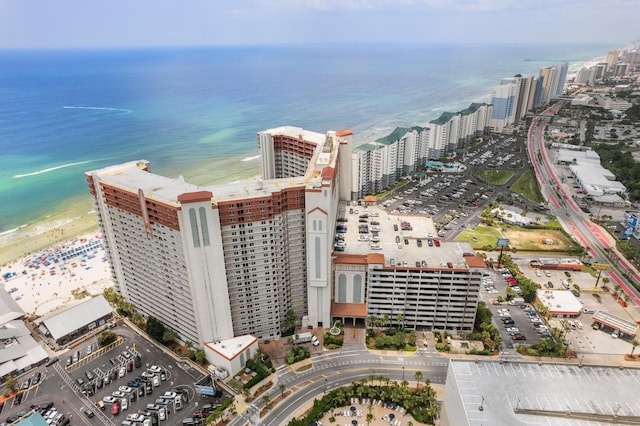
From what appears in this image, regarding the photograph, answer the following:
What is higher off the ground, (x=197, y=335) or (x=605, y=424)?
(x=605, y=424)

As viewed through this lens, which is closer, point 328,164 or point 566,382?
point 566,382

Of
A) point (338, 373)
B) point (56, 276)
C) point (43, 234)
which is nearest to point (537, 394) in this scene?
point (338, 373)

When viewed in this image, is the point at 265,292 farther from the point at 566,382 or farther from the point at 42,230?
the point at 42,230

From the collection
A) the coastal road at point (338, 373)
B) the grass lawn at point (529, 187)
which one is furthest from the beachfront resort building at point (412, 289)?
the grass lawn at point (529, 187)

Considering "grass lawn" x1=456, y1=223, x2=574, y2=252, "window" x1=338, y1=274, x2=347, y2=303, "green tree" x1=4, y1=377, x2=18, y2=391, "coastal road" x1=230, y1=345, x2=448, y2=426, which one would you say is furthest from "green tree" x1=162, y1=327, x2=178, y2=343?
"grass lawn" x1=456, y1=223, x2=574, y2=252

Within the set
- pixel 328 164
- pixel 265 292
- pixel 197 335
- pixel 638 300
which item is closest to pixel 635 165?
pixel 638 300

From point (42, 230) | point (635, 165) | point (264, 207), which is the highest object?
point (264, 207)

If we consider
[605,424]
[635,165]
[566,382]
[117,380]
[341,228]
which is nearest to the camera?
[605,424]

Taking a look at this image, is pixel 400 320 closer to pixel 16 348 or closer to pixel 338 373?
pixel 338 373
